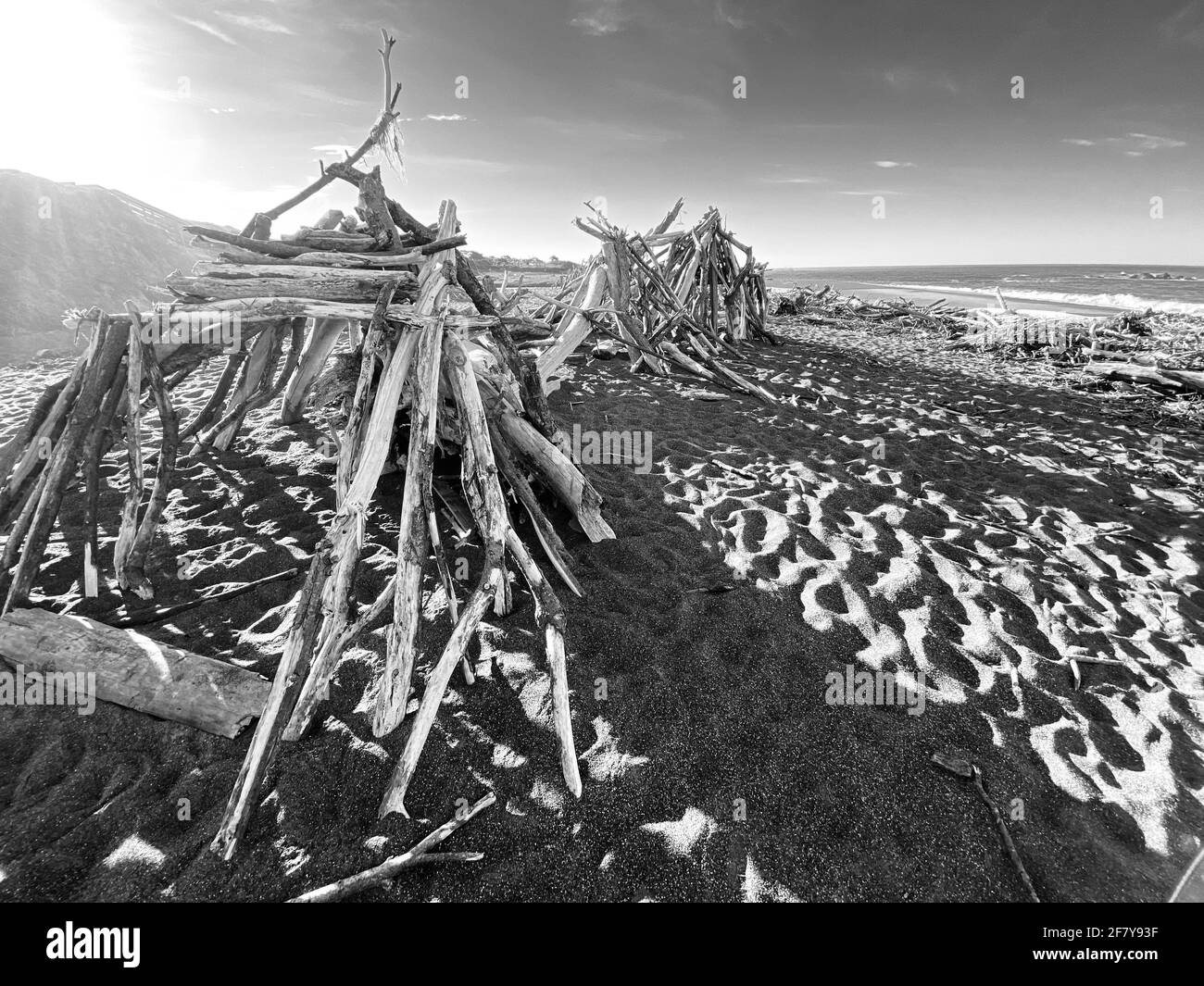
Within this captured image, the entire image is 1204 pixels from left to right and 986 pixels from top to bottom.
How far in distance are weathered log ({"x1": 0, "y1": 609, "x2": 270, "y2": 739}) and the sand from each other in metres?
0.12

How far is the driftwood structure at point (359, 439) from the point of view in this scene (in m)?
2.29

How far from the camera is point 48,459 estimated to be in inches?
121

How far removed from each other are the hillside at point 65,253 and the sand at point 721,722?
43.2 feet

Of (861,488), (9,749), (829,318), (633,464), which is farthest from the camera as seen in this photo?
(829,318)

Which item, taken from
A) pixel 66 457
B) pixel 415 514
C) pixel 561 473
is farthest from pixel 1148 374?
pixel 66 457

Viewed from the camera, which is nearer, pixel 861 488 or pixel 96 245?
pixel 861 488

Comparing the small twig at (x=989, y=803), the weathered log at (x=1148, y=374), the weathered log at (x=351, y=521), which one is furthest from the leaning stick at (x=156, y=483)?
the weathered log at (x=1148, y=374)

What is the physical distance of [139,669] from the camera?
252 cm

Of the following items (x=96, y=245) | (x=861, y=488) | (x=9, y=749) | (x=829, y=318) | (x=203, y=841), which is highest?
(x=96, y=245)

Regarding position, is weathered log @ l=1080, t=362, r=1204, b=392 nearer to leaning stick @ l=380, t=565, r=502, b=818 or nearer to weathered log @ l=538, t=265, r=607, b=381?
weathered log @ l=538, t=265, r=607, b=381

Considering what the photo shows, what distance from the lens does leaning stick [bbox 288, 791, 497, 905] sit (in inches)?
68.4
